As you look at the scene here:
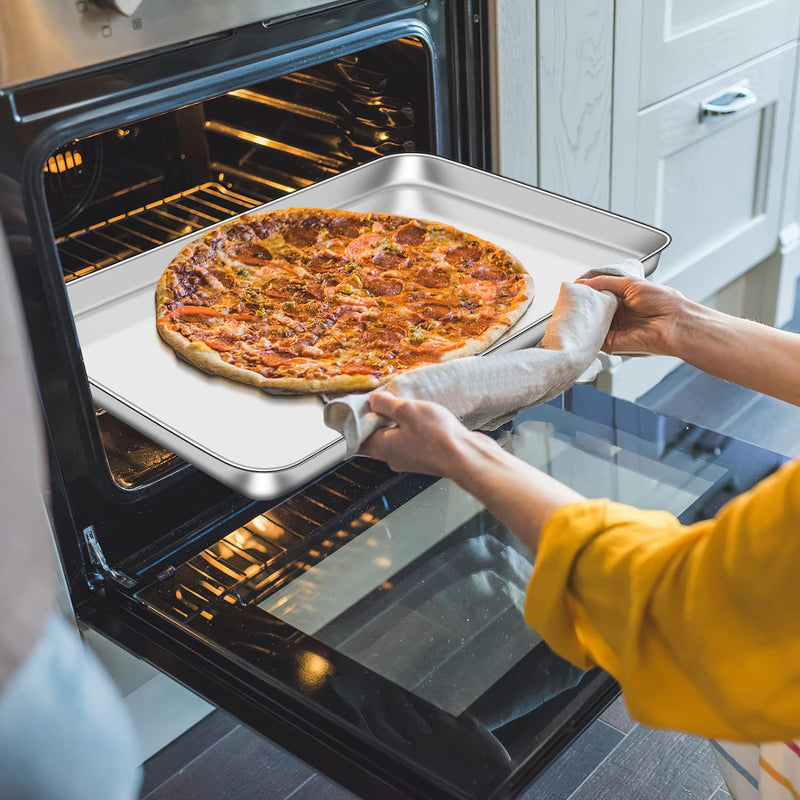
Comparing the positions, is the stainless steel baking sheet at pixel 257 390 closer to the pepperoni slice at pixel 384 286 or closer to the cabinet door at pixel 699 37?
the pepperoni slice at pixel 384 286

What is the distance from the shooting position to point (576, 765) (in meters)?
1.48

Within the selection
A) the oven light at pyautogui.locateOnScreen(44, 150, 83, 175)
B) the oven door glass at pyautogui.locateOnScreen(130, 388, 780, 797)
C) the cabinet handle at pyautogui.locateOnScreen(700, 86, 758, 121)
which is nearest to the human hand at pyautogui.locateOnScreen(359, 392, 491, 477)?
the oven door glass at pyautogui.locateOnScreen(130, 388, 780, 797)

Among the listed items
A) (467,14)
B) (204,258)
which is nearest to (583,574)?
(204,258)

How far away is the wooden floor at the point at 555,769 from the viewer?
1438 millimetres

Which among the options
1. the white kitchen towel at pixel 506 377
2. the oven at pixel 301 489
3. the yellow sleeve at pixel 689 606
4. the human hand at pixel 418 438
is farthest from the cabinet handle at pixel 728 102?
the yellow sleeve at pixel 689 606

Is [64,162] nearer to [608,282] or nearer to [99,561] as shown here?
[99,561]

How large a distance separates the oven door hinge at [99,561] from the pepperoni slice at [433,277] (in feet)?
1.71

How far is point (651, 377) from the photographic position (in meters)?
2.12

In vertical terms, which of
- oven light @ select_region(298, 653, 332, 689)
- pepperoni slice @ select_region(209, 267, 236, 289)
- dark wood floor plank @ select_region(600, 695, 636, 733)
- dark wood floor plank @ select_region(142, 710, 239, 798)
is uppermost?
pepperoni slice @ select_region(209, 267, 236, 289)

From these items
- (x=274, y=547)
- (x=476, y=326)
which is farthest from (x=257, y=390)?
(x=476, y=326)

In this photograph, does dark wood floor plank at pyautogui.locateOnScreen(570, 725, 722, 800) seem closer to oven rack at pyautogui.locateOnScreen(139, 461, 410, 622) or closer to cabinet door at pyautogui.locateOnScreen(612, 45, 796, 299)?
oven rack at pyautogui.locateOnScreen(139, 461, 410, 622)

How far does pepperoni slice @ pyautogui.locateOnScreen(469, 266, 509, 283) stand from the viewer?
51.1 inches

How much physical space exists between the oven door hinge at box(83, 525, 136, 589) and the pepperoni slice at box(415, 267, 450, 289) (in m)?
0.52

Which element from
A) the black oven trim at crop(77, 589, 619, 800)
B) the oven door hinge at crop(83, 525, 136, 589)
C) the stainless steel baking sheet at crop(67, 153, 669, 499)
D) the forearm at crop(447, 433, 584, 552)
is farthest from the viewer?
the oven door hinge at crop(83, 525, 136, 589)
